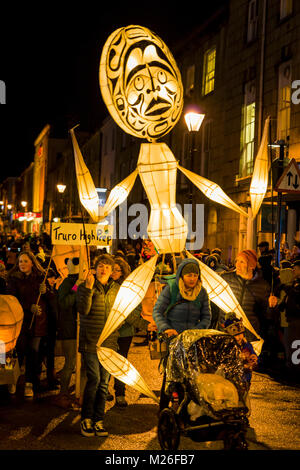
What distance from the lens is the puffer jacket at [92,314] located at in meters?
6.37

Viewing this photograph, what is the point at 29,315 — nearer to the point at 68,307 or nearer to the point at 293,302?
the point at 68,307

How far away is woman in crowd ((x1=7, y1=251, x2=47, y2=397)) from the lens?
25.4ft

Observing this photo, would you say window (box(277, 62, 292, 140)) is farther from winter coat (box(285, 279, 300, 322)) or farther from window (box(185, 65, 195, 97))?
winter coat (box(285, 279, 300, 322))

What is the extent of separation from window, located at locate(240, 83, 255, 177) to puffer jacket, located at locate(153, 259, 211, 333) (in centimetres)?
1259

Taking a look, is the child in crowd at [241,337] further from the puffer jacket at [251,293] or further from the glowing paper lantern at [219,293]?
the puffer jacket at [251,293]

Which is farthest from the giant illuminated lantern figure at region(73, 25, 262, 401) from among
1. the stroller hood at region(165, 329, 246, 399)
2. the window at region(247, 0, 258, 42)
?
the window at region(247, 0, 258, 42)

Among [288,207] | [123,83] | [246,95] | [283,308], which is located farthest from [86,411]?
[246,95]

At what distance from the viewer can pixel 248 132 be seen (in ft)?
61.7

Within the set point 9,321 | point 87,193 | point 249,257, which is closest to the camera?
point 87,193

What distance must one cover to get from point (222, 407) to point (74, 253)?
5213 mm

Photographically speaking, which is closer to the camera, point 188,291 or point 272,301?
point 188,291

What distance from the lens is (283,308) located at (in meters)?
9.58

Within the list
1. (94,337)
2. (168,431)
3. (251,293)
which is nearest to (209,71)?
(251,293)

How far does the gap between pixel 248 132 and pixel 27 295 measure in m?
12.6
